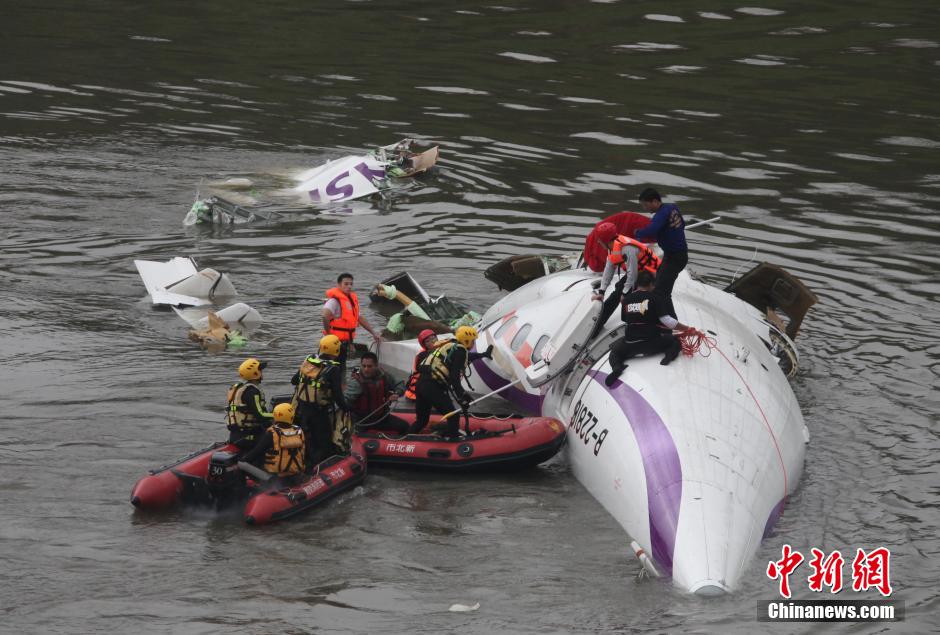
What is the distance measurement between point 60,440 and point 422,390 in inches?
219

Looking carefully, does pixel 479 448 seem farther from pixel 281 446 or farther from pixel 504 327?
pixel 504 327

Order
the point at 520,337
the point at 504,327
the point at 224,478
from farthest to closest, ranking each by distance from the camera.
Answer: the point at 504,327
the point at 520,337
the point at 224,478

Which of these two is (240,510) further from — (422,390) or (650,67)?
(650,67)

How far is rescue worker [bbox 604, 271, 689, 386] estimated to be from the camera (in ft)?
57.5

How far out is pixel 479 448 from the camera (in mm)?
17812

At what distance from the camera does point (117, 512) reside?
16.4m

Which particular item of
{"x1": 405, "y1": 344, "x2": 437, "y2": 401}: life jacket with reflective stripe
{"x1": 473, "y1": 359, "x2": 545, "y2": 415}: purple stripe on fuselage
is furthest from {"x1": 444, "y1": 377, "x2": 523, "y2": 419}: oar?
{"x1": 405, "y1": 344, "x2": 437, "y2": 401}: life jacket with reflective stripe

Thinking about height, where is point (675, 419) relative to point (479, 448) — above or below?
above

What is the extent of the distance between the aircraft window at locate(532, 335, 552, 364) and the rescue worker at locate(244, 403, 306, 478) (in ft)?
13.9

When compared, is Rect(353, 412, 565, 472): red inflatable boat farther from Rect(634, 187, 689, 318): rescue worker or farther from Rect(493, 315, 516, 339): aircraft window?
Rect(493, 315, 516, 339): aircraft window

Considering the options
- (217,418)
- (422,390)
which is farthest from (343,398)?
(217,418)

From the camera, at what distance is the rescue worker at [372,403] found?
61.7 feet

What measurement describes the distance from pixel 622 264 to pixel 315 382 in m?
5.27
